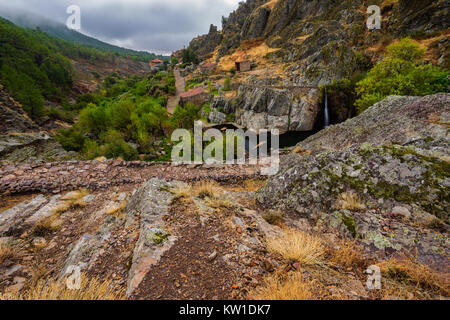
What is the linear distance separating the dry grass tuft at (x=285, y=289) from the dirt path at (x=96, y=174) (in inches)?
265

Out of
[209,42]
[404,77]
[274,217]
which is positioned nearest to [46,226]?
[274,217]

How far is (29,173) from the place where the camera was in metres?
8.03

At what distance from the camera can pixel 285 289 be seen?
2.08 m

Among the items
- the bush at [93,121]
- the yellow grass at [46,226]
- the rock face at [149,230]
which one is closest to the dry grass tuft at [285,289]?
the rock face at [149,230]

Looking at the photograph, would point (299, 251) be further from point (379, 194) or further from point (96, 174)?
point (96, 174)

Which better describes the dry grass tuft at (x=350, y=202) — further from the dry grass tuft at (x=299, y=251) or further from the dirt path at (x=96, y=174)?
the dirt path at (x=96, y=174)

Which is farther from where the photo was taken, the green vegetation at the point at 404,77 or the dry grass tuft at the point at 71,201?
the green vegetation at the point at 404,77

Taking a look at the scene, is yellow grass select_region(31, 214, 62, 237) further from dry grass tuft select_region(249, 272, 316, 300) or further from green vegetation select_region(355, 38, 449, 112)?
green vegetation select_region(355, 38, 449, 112)

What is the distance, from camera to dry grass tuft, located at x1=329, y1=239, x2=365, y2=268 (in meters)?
2.80

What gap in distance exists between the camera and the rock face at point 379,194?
310cm

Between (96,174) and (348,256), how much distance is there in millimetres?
10400

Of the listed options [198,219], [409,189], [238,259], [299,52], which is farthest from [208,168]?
[299,52]
